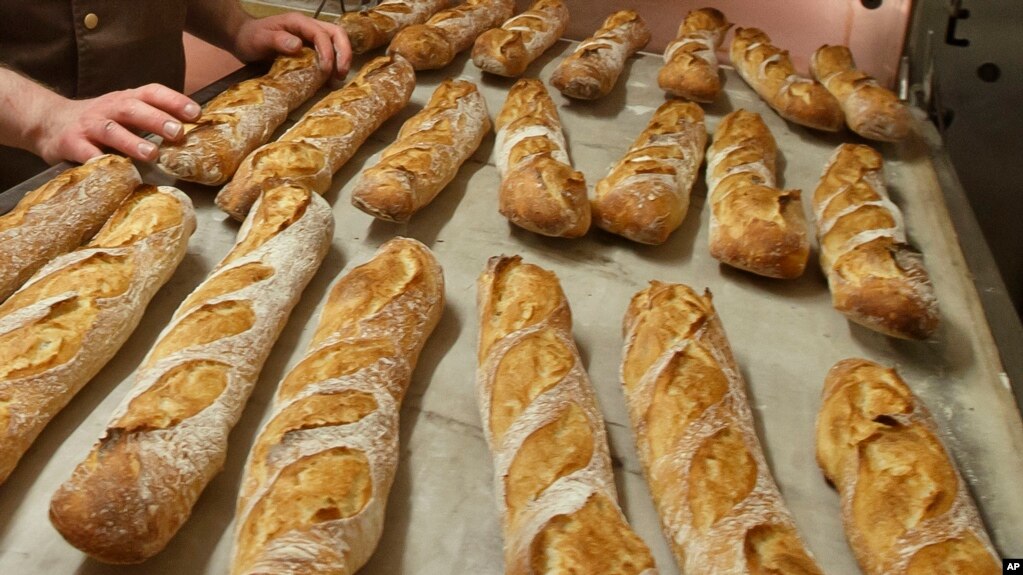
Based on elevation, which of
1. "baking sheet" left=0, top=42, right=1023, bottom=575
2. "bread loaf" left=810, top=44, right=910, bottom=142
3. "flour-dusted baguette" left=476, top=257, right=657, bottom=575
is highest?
"bread loaf" left=810, top=44, right=910, bottom=142

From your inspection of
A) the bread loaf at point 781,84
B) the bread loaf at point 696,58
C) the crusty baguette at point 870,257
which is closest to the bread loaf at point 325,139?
the bread loaf at point 696,58

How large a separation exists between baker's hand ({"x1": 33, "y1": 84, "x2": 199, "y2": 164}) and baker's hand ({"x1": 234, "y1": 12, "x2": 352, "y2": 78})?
0.64m

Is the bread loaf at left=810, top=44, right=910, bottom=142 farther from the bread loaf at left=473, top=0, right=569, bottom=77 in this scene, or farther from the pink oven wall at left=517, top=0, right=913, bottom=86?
the bread loaf at left=473, top=0, right=569, bottom=77

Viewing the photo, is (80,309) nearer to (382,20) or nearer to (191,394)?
(191,394)

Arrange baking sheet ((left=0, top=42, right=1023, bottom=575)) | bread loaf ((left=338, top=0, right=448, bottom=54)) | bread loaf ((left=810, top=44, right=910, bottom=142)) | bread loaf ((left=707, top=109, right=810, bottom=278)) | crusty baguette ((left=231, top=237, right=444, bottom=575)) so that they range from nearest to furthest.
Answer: crusty baguette ((left=231, top=237, right=444, bottom=575)) → baking sheet ((left=0, top=42, right=1023, bottom=575)) → bread loaf ((left=707, top=109, right=810, bottom=278)) → bread loaf ((left=810, top=44, right=910, bottom=142)) → bread loaf ((left=338, top=0, right=448, bottom=54))

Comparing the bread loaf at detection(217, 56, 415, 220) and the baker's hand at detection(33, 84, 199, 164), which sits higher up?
the baker's hand at detection(33, 84, 199, 164)

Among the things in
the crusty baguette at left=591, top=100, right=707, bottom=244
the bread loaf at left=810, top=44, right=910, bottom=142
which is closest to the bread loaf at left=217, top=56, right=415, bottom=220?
the crusty baguette at left=591, top=100, right=707, bottom=244

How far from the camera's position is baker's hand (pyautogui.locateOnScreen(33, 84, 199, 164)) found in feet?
6.07

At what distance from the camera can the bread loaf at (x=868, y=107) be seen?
224cm

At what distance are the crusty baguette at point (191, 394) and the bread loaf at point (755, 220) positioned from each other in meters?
0.92

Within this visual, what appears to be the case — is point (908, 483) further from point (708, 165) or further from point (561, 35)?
point (561, 35)

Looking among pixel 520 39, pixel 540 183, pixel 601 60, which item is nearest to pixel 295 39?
pixel 520 39

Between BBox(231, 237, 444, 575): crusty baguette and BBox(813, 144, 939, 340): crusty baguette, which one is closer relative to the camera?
BBox(231, 237, 444, 575): crusty baguette

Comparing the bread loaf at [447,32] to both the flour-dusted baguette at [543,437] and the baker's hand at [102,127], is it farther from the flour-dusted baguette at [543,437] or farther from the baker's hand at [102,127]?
the flour-dusted baguette at [543,437]
